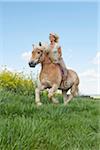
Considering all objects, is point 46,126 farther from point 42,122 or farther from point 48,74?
point 48,74

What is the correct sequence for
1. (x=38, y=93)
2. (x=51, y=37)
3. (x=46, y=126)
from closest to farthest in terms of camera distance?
(x=46, y=126) < (x=51, y=37) < (x=38, y=93)

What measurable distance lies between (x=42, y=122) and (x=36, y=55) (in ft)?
2.56

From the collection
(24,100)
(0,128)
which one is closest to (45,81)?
(24,100)

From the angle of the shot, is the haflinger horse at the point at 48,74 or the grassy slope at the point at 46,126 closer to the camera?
the grassy slope at the point at 46,126

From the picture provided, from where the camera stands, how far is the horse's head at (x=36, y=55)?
8.40 feet

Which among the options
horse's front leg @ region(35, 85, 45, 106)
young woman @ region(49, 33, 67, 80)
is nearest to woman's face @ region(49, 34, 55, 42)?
young woman @ region(49, 33, 67, 80)

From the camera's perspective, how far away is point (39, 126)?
1.78m

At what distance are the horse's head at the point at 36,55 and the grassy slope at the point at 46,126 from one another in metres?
0.27

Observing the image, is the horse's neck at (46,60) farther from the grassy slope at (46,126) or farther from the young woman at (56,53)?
the grassy slope at (46,126)

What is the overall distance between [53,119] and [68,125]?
121 mm

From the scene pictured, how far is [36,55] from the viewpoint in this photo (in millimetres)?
2588

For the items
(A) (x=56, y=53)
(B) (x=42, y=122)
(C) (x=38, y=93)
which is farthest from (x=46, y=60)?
(B) (x=42, y=122)

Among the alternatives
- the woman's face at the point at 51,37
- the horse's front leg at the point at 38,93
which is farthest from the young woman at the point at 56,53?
the horse's front leg at the point at 38,93

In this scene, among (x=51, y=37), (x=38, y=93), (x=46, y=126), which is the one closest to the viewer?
(x=46, y=126)
